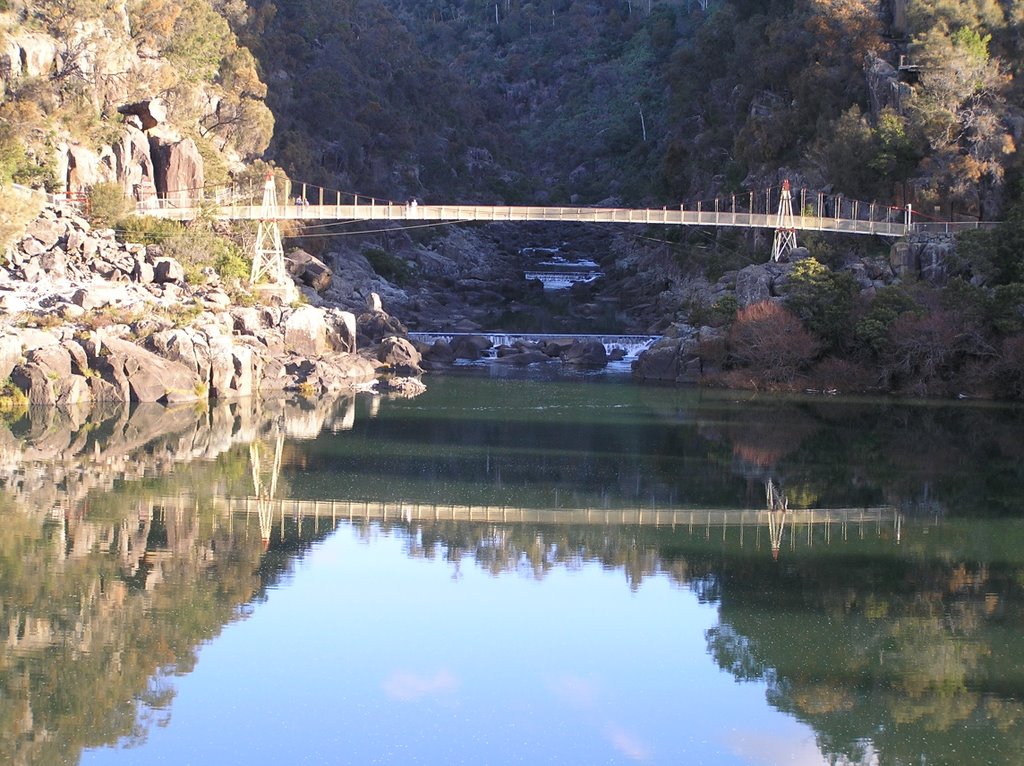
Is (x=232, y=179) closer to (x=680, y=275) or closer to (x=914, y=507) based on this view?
(x=680, y=275)

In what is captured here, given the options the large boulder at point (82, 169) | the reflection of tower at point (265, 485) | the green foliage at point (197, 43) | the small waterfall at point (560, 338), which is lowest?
the reflection of tower at point (265, 485)

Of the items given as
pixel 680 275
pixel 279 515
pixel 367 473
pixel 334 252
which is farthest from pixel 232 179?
pixel 279 515

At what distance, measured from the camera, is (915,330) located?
157ft

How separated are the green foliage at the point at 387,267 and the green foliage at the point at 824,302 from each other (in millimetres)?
31400

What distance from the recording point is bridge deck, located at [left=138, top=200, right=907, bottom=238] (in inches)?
2196

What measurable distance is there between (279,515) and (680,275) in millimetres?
52774

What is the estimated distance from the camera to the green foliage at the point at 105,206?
2016 inches

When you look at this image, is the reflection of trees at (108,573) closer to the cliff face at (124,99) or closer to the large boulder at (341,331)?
the large boulder at (341,331)

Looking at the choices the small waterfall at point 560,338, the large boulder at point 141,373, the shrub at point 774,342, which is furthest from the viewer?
the small waterfall at point 560,338

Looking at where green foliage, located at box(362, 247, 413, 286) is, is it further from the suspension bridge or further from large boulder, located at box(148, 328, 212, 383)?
large boulder, located at box(148, 328, 212, 383)

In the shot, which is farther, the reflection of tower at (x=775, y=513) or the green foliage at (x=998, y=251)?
the green foliage at (x=998, y=251)

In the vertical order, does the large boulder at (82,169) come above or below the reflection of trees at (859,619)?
above

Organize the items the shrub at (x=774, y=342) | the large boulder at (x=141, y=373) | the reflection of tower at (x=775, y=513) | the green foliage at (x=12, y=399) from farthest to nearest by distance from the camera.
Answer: the shrub at (x=774, y=342), the large boulder at (x=141, y=373), the green foliage at (x=12, y=399), the reflection of tower at (x=775, y=513)

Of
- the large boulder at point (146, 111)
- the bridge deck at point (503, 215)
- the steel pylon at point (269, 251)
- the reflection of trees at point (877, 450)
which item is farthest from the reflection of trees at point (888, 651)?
the large boulder at point (146, 111)
